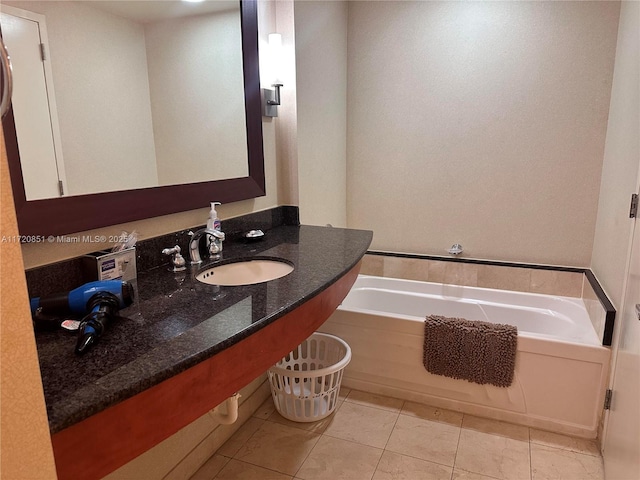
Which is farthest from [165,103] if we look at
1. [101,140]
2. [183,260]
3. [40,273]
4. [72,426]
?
[72,426]

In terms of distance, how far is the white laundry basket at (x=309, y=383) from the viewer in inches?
78.5

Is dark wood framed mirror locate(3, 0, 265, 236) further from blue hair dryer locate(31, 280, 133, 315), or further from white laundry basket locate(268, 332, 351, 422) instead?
white laundry basket locate(268, 332, 351, 422)

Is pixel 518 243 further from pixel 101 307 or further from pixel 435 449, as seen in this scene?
pixel 101 307

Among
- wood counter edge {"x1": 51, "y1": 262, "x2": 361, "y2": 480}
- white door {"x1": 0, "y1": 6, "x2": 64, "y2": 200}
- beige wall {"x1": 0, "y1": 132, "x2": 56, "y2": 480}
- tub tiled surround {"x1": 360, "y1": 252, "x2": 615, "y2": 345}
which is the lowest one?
tub tiled surround {"x1": 360, "y1": 252, "x2": 615, "y2": 345}

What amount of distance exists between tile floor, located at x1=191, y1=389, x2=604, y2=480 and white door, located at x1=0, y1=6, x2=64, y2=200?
52.9 inches

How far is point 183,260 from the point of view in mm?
1481

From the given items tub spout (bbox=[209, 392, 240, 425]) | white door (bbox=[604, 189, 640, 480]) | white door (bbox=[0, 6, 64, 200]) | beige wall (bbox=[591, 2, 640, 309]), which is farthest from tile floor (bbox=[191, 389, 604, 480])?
white door (bbox=[0, 6, 64, 200])

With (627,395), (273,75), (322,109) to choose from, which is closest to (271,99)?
(273,75)

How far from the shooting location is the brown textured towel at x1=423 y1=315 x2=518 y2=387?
2.02 metres

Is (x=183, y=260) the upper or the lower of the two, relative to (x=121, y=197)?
lower

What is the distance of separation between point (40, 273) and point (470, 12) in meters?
2.65

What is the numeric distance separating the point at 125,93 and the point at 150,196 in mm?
347

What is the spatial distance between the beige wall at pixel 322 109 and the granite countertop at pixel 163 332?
917mm

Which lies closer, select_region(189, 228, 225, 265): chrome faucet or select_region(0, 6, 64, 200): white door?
select_region(0, 6, 64, 200): white door
